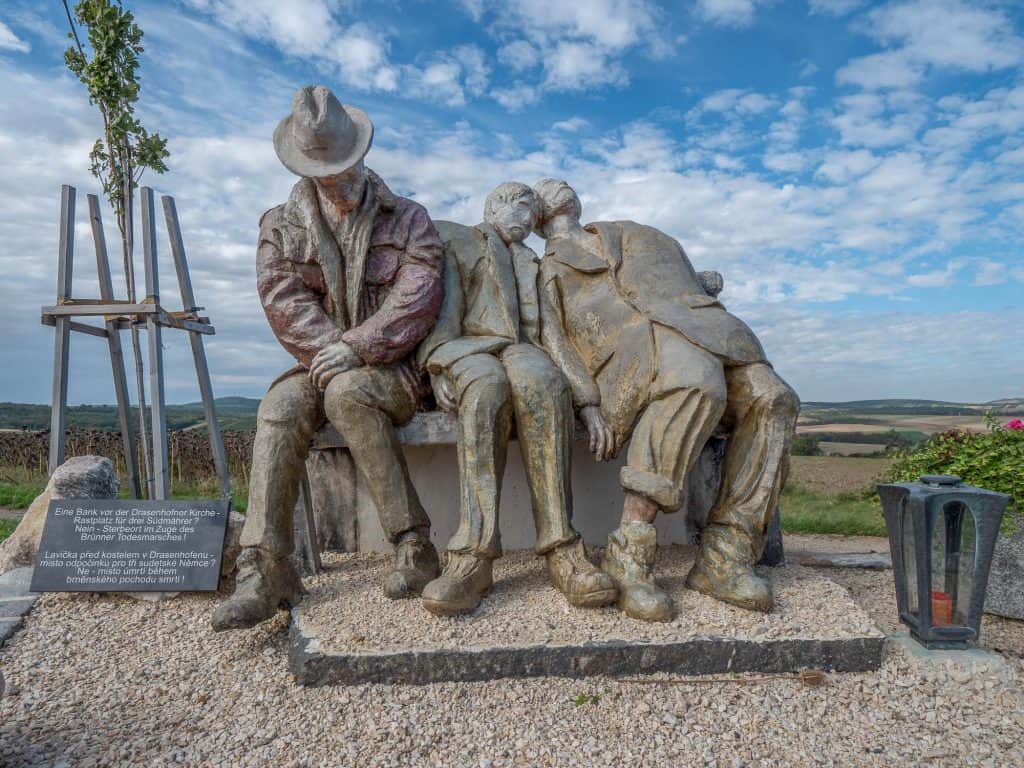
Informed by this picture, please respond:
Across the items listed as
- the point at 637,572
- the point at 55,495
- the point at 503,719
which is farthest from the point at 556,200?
the point at 55,495

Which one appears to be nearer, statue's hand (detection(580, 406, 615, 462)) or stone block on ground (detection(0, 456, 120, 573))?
statue's hand (detection(580, 406, 615, 462))

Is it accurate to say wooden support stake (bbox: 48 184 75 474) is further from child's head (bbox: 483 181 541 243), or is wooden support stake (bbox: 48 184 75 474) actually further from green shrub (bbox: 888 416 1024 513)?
green shrub (bbox: 888 416 1024 513)

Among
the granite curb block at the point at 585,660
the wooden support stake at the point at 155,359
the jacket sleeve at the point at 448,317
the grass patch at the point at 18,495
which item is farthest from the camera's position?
the grass patch at the point at 18,495

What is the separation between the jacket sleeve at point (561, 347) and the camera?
3.53 m

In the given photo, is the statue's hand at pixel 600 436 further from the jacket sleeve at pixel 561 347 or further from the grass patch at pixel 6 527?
the grass patch at pixel 6 527

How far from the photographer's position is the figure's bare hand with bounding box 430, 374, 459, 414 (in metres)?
3.45

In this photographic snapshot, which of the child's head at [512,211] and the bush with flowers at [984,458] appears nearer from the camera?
the bush with flowers at [984,458]

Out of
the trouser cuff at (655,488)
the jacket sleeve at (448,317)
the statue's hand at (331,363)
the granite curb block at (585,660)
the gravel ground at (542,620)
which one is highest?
the jacket sleeve at (448,317)

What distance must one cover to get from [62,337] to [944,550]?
537 centimetres


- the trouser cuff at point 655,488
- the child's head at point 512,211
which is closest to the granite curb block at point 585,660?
the trouser cuff at point 655,488

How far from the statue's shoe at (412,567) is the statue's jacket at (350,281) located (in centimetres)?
70

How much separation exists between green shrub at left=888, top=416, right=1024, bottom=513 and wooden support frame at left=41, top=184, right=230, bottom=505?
4.48 meters

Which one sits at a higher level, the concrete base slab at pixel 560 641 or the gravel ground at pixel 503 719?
the concrete base slab at pixel 560 641

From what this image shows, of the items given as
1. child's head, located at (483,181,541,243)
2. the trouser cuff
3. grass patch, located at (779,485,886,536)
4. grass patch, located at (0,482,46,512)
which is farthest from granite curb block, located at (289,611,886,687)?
grass patch, located at (0,482,46,512)
